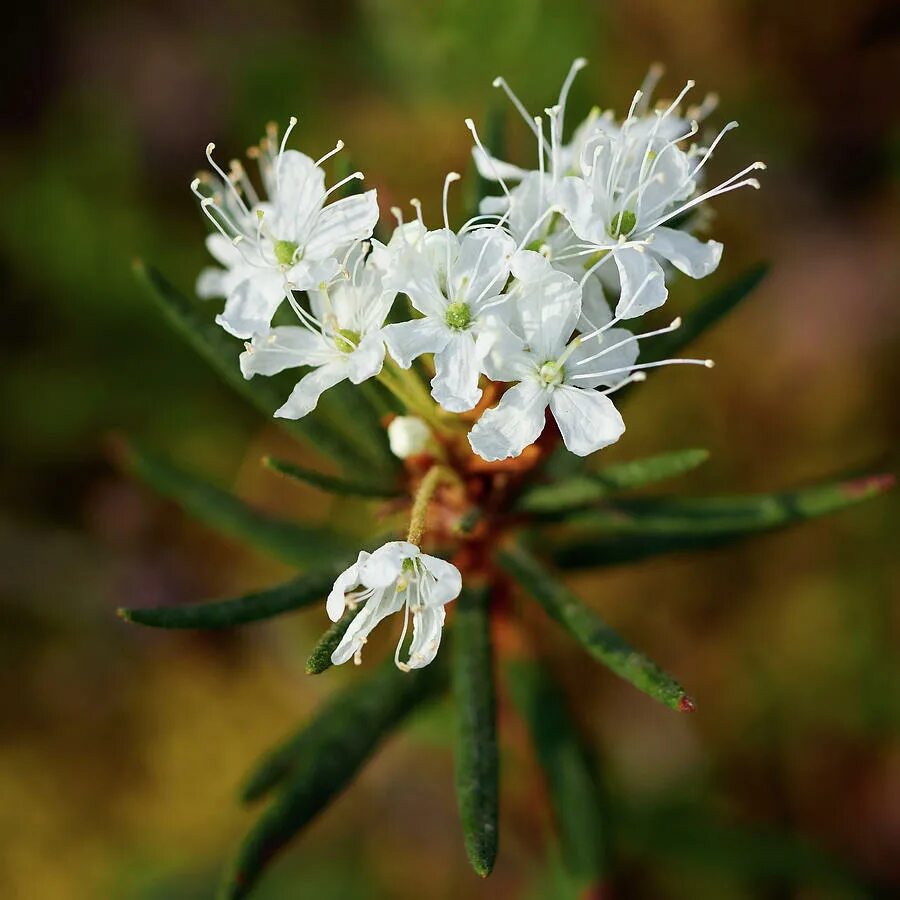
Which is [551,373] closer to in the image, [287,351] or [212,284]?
[287,351]

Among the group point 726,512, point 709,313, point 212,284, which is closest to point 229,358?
point 212,284

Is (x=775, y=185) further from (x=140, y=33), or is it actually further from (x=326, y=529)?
(x=140, y=33)

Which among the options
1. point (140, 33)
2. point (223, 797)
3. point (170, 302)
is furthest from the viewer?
point (140, 33)

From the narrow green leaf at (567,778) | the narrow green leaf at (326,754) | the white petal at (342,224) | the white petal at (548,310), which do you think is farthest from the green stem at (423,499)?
the narrow green leaf at (567,778)

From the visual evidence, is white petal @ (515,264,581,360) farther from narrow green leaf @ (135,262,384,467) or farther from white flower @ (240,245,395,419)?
narrow green leaf @ (135,262,384,467)

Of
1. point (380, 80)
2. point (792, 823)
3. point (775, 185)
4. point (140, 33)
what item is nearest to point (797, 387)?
point (775, 185)
